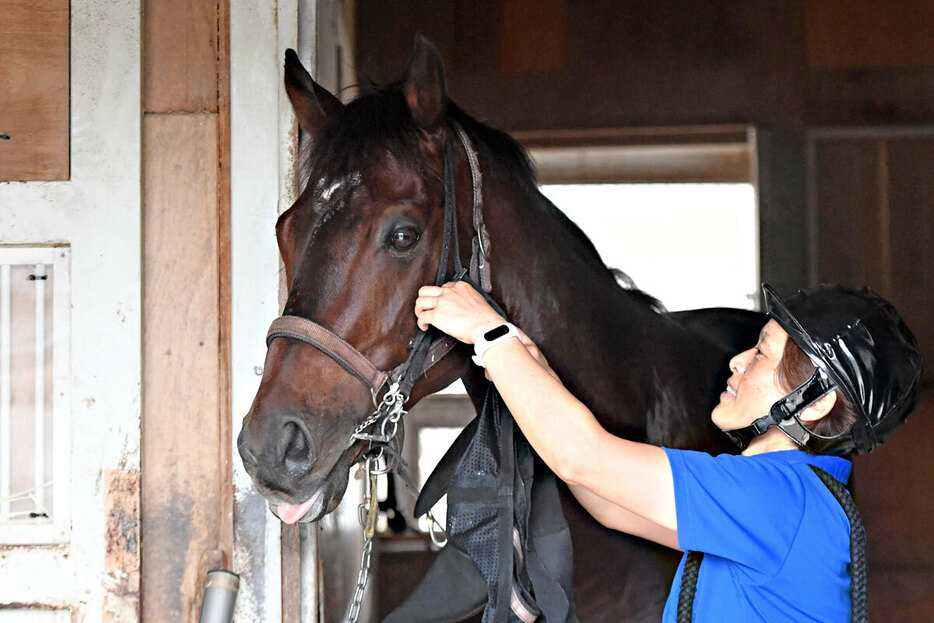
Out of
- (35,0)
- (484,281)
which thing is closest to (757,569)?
(484,281)

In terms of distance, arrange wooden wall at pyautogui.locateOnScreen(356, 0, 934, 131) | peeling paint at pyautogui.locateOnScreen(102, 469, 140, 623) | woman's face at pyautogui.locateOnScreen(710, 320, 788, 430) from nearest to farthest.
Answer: woman's face at pyautogui.locateOnScreen(710, 320, 788, 430)
peeling paint at pyautogui.locateOnScreen(102, 469, 140, 623)
wooden wall at pyautogui.locateOnScreen(356, 0, 934, 131)

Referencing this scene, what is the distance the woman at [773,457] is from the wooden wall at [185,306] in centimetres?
105

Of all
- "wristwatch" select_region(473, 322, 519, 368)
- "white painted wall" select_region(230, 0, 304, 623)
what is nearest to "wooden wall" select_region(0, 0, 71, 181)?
"white painted wall" select_region(230, 0, 304, 623)

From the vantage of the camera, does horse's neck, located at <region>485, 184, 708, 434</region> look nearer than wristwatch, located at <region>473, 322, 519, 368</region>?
No

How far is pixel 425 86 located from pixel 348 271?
0.37 metres

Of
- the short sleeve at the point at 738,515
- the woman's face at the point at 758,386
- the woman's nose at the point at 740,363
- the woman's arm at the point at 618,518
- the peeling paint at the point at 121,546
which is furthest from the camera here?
the peeling paint at the point at 121,546

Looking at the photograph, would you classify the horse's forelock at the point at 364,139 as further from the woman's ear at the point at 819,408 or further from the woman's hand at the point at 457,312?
the woman's ear at the point at 819,408

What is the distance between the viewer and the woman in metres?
1.22

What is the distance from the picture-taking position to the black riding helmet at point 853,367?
4.15ft

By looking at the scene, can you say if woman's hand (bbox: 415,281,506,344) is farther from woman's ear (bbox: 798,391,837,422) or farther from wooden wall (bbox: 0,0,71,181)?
wooden wall (bbox: 0,0,71,181)

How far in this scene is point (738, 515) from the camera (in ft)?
3.98

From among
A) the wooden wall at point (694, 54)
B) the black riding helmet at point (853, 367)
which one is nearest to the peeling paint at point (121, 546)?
the black riding helmet at point (853, 367)

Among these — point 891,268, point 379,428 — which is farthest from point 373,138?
point 891,268

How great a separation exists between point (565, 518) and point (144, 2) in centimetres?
170
